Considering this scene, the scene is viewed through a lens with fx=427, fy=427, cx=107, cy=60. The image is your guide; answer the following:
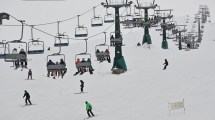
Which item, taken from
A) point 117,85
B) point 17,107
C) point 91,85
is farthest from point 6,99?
point 117,85

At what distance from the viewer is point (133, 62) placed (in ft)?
148

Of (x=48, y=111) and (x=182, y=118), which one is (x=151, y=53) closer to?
(x=48, y=111)

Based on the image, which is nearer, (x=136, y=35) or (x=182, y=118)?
(x=182, y=118)

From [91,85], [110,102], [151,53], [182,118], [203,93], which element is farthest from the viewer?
[151,53]

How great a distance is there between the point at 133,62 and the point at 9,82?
13.8 m

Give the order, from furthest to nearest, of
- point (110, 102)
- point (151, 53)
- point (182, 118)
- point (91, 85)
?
point (151, 53), point (91, 85), point (110, 102), point (182, 118)

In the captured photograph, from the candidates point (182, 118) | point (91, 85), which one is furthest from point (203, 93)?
point (91, 85)

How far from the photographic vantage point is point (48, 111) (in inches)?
1172

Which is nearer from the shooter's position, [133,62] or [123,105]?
[123,105]

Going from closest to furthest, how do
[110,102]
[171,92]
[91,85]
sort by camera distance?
[171,92] < [110,102] < [91,85]

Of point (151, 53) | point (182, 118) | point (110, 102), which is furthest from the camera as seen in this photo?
point (151, 53)

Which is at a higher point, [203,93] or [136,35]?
[136,35]

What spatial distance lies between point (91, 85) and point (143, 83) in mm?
5562

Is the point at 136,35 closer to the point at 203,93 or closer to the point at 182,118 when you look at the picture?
the point at 203,93
